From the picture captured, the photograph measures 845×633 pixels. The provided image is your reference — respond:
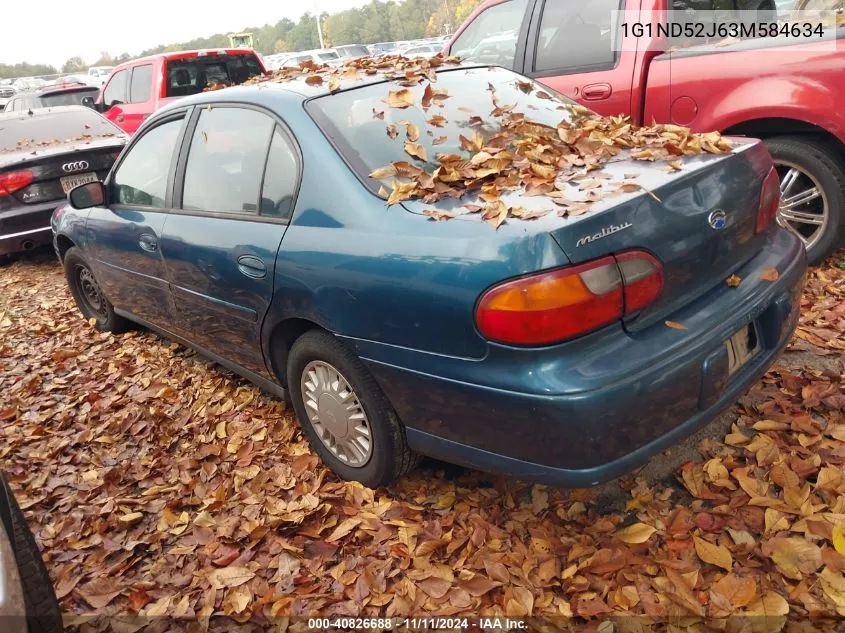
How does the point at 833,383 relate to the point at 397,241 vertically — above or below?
below

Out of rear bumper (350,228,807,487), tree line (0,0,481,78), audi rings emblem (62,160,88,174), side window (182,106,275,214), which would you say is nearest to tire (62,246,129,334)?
side window (182,106,275,214)

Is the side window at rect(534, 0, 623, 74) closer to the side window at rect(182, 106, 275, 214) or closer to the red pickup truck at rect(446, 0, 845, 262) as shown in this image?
the red pickup truck at rect(446, 0, 845, 262)

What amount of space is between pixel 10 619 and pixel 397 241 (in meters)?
1.48

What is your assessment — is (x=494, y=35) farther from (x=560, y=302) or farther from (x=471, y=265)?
(x=560, y=302)

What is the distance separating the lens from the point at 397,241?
2.22 meters

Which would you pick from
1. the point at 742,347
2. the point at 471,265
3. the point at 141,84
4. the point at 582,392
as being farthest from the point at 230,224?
the point at 141,84

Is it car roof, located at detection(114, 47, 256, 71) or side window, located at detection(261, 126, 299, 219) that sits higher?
car roof, located at detection(114, 47, 256, 71)

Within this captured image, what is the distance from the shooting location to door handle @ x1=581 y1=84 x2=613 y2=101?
14.5 ft

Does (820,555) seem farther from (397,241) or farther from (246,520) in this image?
(246,520)

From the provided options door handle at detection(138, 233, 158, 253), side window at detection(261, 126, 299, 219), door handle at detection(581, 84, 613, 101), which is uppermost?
door handle at detection(581, 84, 613, 101)

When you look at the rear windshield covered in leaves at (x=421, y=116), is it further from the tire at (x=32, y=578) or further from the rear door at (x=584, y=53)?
the tire at (x=32, y=578)

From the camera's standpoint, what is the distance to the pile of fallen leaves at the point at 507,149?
2242mm

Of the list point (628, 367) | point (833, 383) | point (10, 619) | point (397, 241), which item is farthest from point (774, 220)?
point (10, 619)

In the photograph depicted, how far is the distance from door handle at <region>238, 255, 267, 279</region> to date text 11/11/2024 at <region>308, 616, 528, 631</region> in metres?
1.35
